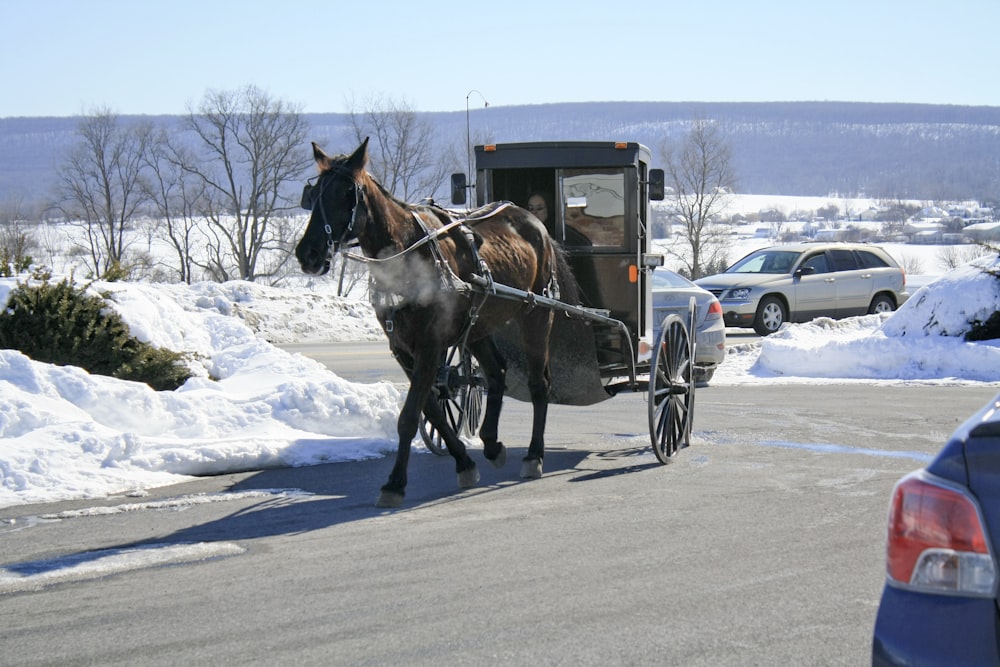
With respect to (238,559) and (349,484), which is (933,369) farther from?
(238,559)

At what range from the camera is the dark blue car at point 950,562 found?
9.53 ft

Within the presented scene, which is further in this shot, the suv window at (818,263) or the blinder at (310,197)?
the suv window at (818,263)

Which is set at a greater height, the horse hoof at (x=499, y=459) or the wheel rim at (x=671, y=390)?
the wheel rim at (x=671, y=390)

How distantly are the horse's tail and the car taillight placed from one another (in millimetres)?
6264

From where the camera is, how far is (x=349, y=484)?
8164mm

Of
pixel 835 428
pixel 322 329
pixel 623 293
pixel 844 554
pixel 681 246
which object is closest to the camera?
pixel 844 554

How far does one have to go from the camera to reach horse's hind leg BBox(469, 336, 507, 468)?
28.8 feet

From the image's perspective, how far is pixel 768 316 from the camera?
2362 centimetres

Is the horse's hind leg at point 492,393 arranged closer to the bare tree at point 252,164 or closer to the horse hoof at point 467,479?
the horse hoof at point 467,479

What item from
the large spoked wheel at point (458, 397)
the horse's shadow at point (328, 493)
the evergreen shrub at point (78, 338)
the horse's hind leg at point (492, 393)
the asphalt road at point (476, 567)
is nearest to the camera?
the asphalt road at point (476, 567)

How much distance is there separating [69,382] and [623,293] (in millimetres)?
4741

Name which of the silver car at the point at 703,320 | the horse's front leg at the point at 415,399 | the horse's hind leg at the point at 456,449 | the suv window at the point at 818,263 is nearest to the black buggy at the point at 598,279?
the horse's hind leg at the point at 456,449

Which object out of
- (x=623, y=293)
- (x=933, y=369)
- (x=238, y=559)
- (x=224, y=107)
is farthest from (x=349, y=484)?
(x=224, y=107)

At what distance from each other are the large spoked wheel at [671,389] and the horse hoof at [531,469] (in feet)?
2.96
